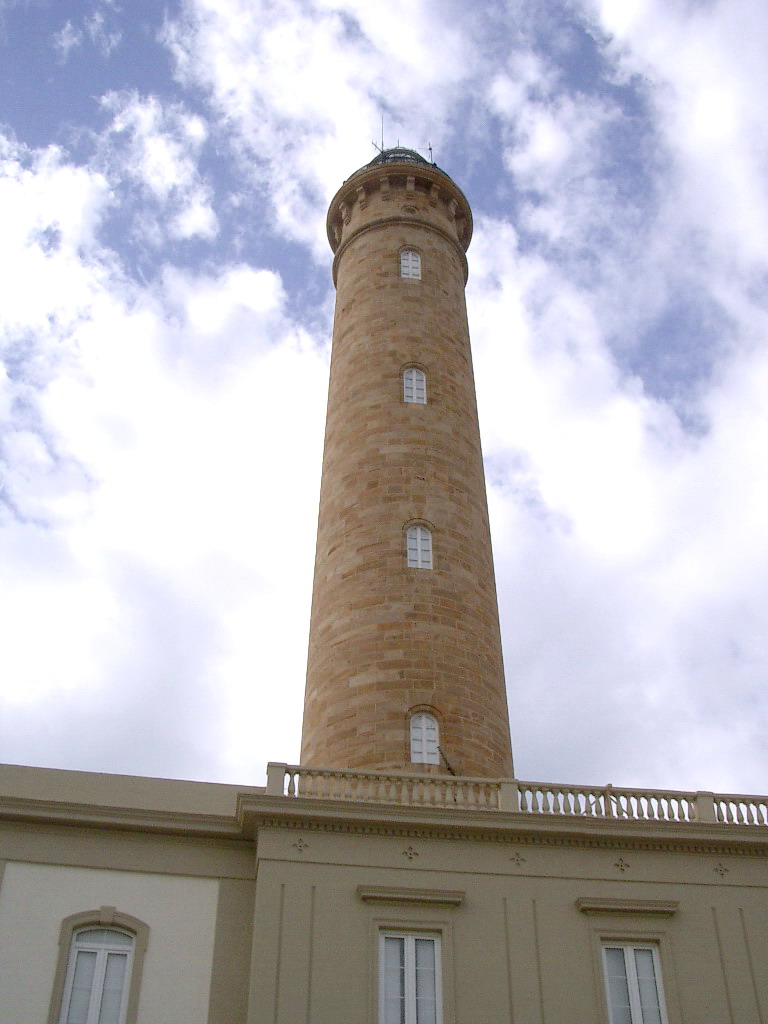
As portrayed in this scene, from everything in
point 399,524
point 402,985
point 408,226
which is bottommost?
point 402,985

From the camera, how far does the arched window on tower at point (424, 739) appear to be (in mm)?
19672

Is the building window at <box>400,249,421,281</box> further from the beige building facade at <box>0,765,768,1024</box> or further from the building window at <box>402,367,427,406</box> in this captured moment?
the beige building facade at <box>0,765,768,1024</box>

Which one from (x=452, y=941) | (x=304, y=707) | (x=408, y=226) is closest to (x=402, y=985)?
(x=452, y=941)

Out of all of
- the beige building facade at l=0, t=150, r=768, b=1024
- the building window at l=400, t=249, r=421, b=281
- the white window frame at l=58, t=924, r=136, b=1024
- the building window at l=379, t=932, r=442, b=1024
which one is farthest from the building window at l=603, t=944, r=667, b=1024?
Answer: the building window at l=400, t=249, r=421, b=281

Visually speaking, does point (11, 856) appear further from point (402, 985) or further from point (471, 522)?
point (471, 522)

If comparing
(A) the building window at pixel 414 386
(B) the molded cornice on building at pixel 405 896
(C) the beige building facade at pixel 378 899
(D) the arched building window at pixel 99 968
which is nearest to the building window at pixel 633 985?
(C) the beige building facade at pixel 378 899

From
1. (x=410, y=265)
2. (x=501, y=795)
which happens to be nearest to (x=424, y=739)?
(x=501, y=795)

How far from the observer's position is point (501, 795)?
56.3 feet

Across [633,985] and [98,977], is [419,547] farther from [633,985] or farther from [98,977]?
[98,977]

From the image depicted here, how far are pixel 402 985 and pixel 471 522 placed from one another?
10.3 meters

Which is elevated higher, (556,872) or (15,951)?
(556,872)

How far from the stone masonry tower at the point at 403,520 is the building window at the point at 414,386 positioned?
0.04 meters

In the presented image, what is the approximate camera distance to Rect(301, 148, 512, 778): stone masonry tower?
20.3m

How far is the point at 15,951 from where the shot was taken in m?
15.3
